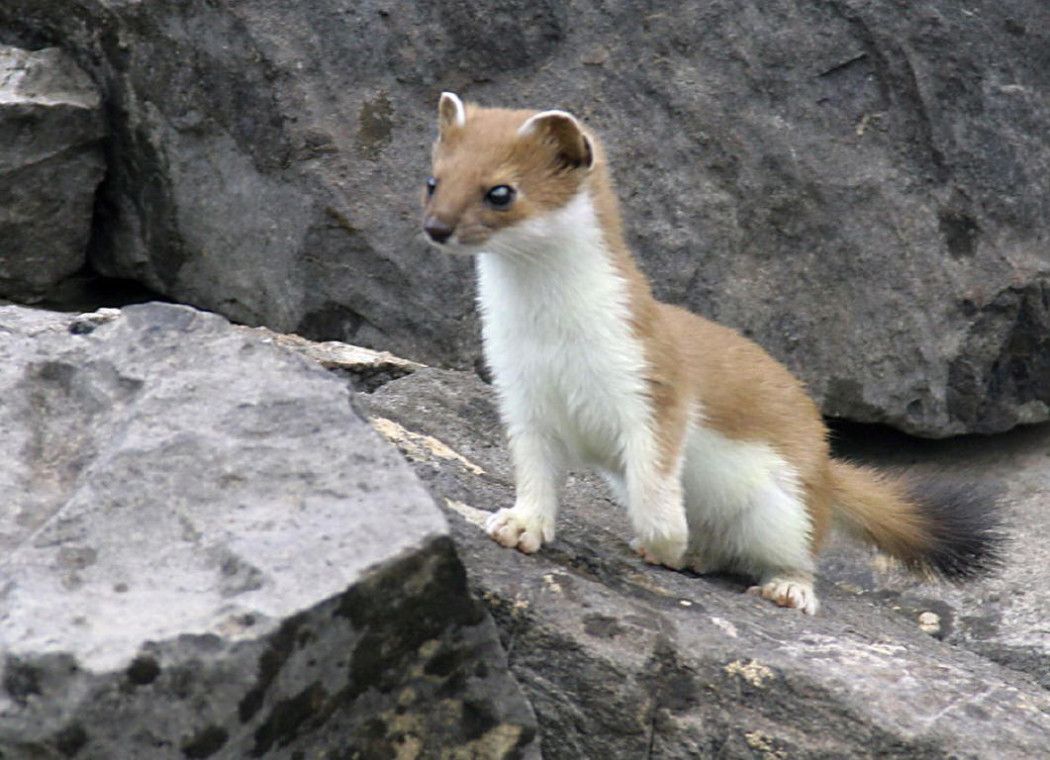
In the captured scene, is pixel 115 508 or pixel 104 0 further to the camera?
pixel 104 0

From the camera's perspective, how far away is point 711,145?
16.6 feet

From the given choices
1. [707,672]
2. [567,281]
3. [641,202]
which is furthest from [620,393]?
[641,202]

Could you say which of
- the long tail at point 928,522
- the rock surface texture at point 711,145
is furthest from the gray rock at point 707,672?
the rock surface texture at point 711,145

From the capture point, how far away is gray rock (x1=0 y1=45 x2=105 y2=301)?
5148 millimetres

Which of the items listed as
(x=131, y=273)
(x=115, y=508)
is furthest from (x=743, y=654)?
(x=131, y=273)

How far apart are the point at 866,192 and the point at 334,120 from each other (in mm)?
1833

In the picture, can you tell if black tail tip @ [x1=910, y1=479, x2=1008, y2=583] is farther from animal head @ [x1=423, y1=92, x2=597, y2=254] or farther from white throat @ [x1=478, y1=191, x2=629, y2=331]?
animal head @ [x1=423, y1=92, x2=597, y2=254]

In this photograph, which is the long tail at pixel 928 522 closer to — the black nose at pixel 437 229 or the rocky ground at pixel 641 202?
the rocky ground at pixel 641 202

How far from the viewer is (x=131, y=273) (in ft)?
18.2

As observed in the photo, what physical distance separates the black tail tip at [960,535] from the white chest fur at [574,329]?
1.04 m

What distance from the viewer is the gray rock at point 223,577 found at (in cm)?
230

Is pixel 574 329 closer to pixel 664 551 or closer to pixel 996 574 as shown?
pixel 664 551

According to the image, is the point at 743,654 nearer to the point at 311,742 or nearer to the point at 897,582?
the point at 311,742

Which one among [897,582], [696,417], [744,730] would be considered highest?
[696,417]
